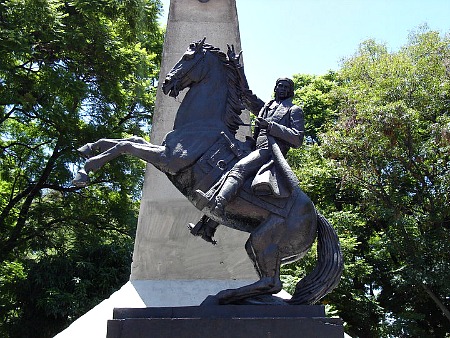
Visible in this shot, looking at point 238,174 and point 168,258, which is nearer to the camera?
point 238,174

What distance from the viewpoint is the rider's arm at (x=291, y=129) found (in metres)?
6.69

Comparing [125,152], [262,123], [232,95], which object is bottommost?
[125,152]

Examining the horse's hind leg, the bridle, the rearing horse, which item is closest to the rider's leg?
the rearing horse

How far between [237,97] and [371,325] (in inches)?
552

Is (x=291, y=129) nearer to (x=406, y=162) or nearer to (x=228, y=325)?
(x=228, y=325)

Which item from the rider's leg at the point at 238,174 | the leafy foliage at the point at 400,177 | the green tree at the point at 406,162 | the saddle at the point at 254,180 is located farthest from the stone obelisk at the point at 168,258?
the green tree at the point at 406,162

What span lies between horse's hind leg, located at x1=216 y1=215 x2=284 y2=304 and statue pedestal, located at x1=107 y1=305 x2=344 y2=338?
20 centimetres

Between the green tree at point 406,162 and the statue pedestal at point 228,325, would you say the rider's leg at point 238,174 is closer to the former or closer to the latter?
the statue pedestal at point 228,325

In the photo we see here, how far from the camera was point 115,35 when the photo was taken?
17.4 m

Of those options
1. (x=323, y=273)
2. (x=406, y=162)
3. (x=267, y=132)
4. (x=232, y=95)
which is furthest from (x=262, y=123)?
(x=406, y=162)

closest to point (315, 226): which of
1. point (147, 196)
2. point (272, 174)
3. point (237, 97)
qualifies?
point (272, 174)

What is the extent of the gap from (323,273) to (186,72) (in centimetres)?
262

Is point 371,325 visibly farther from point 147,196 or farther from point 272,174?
point 272,174

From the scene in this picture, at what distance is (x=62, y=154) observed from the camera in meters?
17.0
